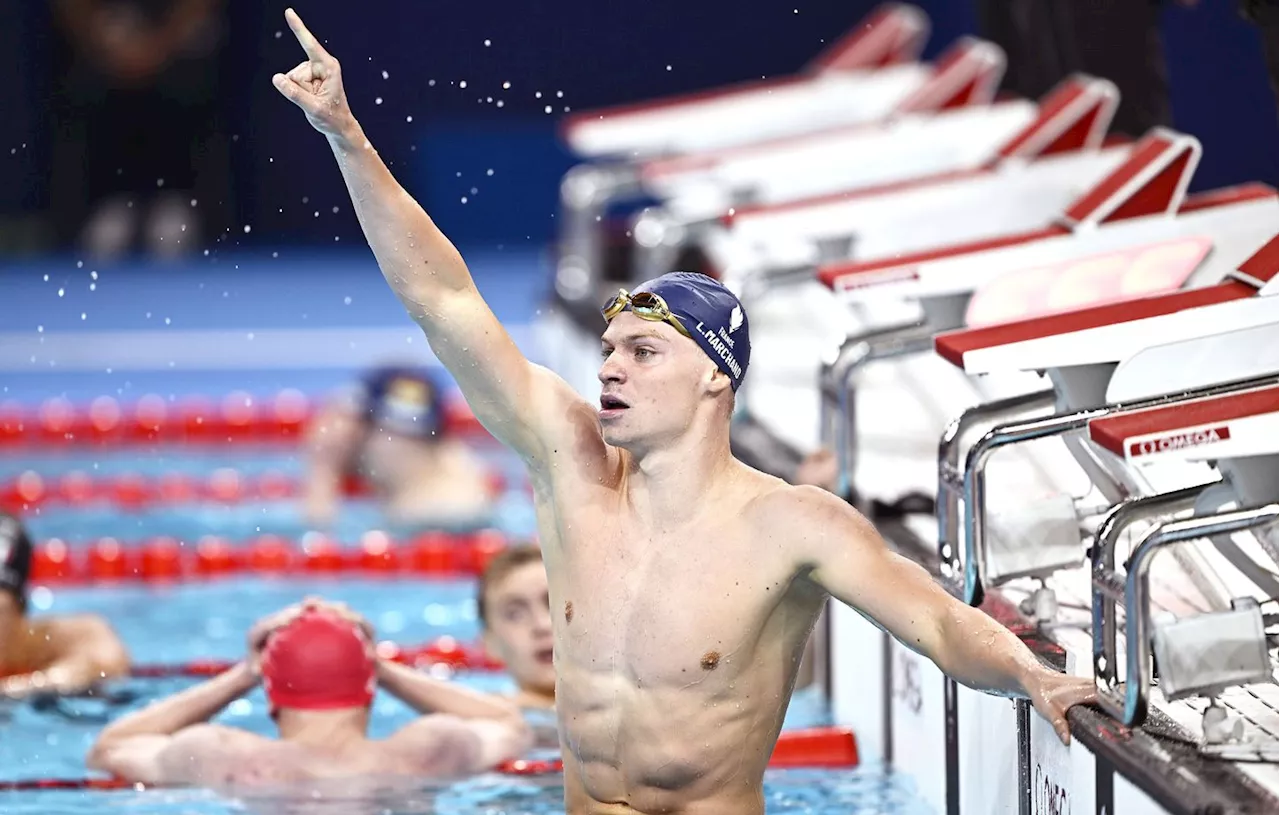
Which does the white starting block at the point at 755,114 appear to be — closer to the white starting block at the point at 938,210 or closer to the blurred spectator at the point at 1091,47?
the blurred spectator at the point at 1091,47

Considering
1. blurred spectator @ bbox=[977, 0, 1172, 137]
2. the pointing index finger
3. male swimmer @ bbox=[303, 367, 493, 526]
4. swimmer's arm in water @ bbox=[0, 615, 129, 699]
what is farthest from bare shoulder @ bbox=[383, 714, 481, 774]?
blurred spectator @ bbox=[977, 0, 1172, 137]

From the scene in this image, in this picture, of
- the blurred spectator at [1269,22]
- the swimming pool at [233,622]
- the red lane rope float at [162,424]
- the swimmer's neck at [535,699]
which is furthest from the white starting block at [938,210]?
the red lane rope float at [162,424]

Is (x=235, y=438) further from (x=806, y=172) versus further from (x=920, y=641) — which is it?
(x=920, y=641)

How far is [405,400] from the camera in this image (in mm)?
7418

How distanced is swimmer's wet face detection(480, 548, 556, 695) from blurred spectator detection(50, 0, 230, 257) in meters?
11.2

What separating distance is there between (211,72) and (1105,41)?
10251 millimetres

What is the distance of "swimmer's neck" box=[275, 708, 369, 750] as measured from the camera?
4.34 metres

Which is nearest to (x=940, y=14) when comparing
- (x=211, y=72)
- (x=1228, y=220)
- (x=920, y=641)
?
(x=211, y=72)

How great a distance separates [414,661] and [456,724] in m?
1.51

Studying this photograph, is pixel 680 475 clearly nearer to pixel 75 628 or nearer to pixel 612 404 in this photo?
pixel 612 404

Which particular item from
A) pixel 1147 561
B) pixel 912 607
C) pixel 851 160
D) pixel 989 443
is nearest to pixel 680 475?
pixel 912 607

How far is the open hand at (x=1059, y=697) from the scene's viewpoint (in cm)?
307

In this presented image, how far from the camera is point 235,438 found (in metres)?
9.52

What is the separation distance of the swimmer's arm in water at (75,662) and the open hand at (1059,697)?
321 centimetres
